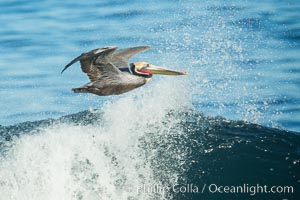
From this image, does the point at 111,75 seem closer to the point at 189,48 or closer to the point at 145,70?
the point at 145,70

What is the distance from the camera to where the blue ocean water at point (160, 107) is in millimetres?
14305

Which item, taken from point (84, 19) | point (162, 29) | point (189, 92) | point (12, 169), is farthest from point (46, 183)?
point (84, 19)

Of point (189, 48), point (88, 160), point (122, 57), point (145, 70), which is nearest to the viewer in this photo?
point (145, 70)

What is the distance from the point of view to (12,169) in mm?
14344

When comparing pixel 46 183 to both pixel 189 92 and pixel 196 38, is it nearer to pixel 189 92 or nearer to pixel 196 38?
pixel 189 92

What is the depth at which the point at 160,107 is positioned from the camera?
52.0 feet

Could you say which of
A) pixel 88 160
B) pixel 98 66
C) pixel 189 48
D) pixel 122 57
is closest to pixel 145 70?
pixel 98 66

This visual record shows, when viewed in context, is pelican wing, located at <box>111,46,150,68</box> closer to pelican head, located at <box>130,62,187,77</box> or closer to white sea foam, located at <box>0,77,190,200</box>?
pelican head, located at <box>130,62,187,77</box>

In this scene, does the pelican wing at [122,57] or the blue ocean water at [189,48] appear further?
the blue ocean water at [189,48]

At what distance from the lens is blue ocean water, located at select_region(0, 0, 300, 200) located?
1430 cm

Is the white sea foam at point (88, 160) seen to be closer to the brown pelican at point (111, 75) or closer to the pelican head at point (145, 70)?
the brown pelican at point (111, 75)

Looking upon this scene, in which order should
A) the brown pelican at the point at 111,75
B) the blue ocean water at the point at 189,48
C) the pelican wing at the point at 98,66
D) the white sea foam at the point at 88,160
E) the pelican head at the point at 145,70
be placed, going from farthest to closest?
1. the blue ocean water at the point at 189,48
2. the white sea foam at the point at 88,160
3. the pelican head at the point at 145,70
4. the brown pelican at the point at 111,75
5. the pelican wing at the point at 98,66

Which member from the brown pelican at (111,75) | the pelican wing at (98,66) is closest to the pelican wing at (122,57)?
the brown pelican at (111,75)

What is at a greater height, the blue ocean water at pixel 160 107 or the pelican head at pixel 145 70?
the pelican head at pixel 145 70
